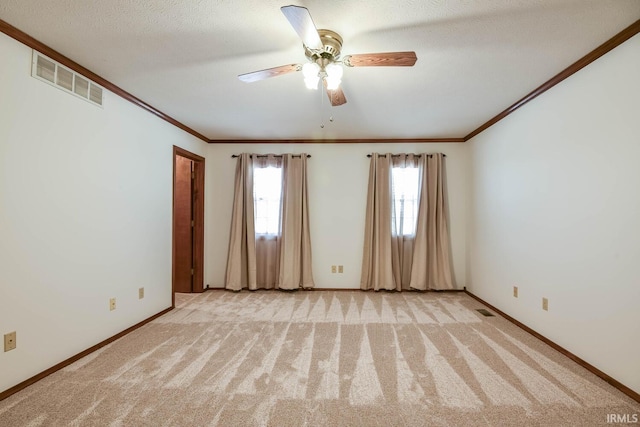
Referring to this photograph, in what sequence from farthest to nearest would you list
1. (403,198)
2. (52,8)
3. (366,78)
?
1. (403,198)
2. (366,78)
3. (52,8)

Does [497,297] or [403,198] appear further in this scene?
[403,198]

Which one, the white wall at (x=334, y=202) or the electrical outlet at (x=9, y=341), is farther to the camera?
the white wall at (x=334, y=202)

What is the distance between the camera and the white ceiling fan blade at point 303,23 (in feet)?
4.34

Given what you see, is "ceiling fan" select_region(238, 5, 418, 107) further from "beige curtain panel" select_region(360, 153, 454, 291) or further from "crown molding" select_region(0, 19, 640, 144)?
"beige curtain panel" select_region(360, 153, 454, 291)

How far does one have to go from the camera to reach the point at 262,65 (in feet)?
7.64

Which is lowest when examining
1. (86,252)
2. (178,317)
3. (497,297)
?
(178,317)

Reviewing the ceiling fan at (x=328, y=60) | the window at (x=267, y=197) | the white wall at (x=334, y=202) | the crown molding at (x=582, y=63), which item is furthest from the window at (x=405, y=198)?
the ceiling fan at (x=328, y=60)

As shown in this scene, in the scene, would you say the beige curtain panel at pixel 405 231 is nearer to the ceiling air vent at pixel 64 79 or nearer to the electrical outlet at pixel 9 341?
the ceiling air vent at pixel 64 79

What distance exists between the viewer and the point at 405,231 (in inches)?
178

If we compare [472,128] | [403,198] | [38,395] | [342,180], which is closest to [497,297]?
[403,198]

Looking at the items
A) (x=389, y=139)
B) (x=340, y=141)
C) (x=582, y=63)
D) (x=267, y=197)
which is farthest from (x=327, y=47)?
(x=267, y=197)

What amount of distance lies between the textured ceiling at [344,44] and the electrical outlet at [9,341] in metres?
2.02

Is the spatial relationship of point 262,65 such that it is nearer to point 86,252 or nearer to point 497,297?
point 86,252

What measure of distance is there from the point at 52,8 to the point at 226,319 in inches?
117
